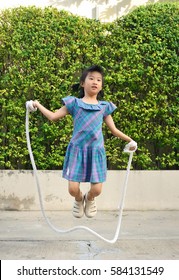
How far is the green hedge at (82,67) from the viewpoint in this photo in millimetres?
8594

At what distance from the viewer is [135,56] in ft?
28.3

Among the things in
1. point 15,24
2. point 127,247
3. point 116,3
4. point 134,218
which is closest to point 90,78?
point 127,247

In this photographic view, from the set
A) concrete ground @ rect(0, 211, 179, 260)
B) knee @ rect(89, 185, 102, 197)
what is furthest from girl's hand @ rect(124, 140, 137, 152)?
concrete ground @ rect(0, 211, 179, 260)

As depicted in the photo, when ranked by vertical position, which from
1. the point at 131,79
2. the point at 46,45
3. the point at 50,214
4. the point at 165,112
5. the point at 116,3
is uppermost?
the point at 116,3

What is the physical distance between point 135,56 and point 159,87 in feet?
2.22

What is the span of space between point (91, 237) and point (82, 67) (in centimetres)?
332

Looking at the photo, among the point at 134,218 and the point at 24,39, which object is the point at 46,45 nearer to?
the point at 24,39

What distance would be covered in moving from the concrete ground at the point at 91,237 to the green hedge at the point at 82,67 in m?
1.05

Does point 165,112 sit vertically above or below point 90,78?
below

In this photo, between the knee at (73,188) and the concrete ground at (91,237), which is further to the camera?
the concrete ground at (91,237)

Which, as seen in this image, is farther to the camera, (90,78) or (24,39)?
(24,39)

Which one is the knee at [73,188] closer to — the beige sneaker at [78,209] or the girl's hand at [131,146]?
the beige sneaker at [78,209]

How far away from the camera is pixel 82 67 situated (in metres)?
8.73

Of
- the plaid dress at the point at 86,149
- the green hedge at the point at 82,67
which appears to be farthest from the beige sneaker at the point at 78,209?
the green hedge at the point at 82,67
